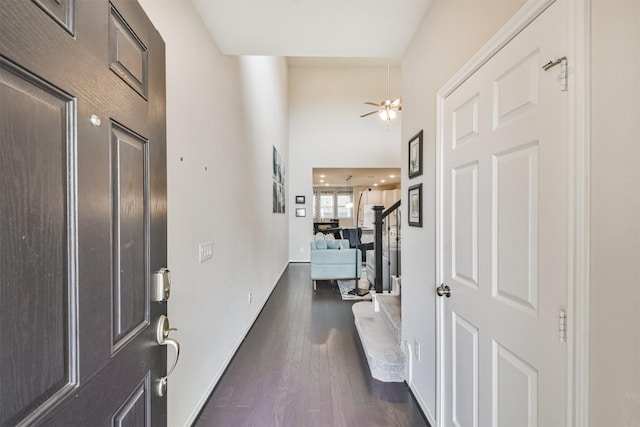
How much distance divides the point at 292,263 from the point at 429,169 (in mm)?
6206

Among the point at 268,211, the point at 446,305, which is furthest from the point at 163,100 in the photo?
the point at 268,211

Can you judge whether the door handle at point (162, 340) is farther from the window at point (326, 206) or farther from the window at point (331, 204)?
the window at point (326, 206)

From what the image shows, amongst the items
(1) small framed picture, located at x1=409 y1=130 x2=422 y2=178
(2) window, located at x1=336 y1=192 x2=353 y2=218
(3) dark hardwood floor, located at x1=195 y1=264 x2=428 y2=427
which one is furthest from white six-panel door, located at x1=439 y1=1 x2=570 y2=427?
(2) window, located at x1=336 y1=192 x2=353 y2=218

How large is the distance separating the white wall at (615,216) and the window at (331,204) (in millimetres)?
13021

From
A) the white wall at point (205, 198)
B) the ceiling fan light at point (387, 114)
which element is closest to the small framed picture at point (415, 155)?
the white wall at point (205, 198)

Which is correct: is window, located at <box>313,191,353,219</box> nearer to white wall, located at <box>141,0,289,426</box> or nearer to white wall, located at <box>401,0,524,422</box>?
white wall, located at <box>141,0,289,426</box>

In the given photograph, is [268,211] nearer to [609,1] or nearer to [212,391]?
[212,391]

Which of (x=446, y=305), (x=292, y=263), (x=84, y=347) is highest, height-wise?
(x=84, y=347)

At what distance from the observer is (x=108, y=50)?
2.20 ft

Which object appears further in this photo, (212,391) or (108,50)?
(212,391)

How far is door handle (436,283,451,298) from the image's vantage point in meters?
1.56

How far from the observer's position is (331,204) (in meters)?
14.0

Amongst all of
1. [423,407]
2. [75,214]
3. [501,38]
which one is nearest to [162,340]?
[75,214]

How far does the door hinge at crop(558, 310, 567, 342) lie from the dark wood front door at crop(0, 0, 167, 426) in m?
1.22
